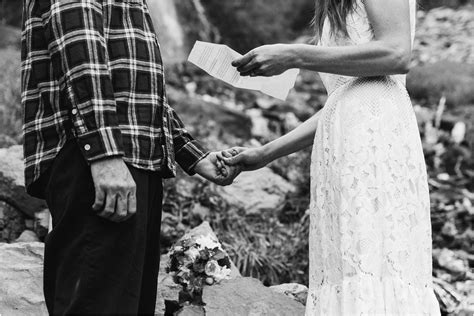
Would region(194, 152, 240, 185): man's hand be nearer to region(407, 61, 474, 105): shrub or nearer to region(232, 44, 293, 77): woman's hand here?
region(232, 44, 293, 77): woman's hand

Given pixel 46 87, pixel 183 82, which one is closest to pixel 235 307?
pixel 46 87

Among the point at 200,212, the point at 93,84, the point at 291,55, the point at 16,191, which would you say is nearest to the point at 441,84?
the point at 200,212

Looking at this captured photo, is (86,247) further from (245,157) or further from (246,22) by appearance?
(246,22)

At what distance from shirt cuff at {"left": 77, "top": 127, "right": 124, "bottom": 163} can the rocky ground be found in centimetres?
153

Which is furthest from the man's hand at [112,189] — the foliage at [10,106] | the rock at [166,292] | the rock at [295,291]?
the foliage at [10,106]

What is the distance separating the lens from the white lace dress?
2.44 m

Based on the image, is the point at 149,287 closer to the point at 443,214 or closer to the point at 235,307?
the point at 235,307

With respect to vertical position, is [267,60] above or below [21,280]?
above

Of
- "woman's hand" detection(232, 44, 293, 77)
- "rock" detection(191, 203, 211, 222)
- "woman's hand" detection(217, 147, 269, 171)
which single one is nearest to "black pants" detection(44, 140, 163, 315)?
"woman's hand" detection(232, 44, 293, 77)

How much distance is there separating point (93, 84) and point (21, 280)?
1588 mm

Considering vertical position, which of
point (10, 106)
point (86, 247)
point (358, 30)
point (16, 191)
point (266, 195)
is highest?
point (358, 30)


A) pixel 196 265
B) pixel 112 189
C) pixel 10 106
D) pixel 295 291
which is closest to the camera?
pixel 112 189

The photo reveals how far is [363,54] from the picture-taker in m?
2.42

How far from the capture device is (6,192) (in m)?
4.57
